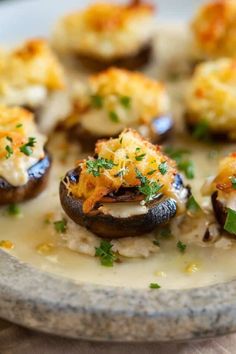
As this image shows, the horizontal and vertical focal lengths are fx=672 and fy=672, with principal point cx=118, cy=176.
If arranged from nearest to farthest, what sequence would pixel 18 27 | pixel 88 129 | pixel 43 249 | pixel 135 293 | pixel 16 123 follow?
pixel 135 293
pixel 43 249
pixel 16 123
pixel 88 129
pixel 18 27

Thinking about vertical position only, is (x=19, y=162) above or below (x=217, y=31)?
above

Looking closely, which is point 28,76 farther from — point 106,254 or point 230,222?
point 230,222

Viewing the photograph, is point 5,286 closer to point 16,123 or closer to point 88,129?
point 16,123

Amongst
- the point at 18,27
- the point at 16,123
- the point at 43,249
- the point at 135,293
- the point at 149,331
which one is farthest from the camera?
the point at 18,27

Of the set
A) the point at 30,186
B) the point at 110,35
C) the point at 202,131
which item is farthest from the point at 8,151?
the point at 110,35

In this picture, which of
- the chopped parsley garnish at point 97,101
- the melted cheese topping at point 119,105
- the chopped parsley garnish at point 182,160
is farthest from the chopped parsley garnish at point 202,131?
the chopped parsley garnish at point 97,101

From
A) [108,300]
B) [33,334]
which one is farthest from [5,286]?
[108,300]

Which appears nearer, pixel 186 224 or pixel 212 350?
pixel 212 350

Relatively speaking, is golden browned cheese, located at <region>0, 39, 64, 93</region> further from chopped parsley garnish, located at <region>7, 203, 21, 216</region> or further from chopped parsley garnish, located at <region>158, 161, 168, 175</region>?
chopped parsley garnish, located at <region>158, 161, 168, 175</region>
